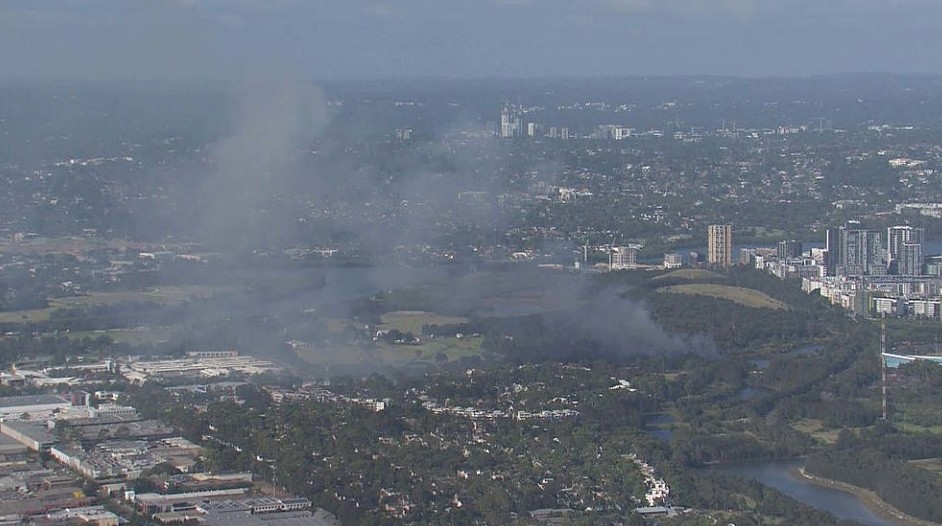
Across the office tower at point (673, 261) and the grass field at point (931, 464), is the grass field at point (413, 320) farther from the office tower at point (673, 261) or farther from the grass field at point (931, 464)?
the grass field at point (931, 464)

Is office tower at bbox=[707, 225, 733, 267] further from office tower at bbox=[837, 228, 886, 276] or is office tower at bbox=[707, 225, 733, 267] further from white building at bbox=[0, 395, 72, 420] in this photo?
white building at bbox=[0, 395, 72, 420]

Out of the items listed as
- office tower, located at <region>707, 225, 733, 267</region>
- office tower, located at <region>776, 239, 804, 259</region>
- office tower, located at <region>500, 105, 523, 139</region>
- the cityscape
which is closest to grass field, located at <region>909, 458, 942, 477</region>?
the cityscape

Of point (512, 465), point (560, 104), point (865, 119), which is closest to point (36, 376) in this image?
point (512, 465)

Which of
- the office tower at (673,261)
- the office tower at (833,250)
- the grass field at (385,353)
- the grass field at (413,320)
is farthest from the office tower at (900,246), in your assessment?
the grass field at (385,353)

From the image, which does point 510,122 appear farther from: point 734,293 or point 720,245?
point 734,293

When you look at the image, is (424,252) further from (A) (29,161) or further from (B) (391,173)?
(A) (29,161)

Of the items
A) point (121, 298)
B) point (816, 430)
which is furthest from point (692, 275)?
point (816, 430)
